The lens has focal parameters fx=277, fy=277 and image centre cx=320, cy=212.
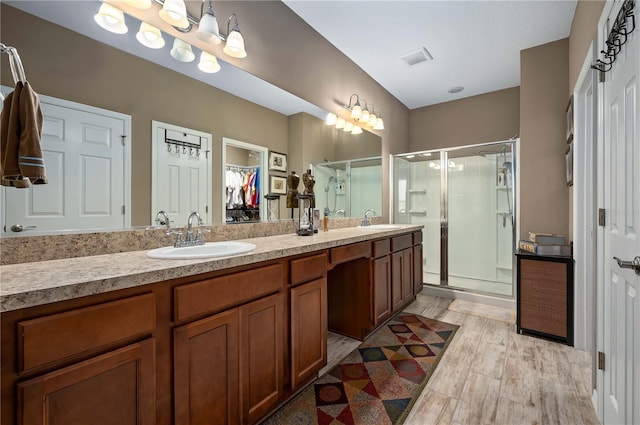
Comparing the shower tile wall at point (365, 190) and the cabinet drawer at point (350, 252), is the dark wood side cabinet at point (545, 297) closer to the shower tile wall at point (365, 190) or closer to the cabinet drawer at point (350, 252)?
the cabinet drawer at point (350, 252)

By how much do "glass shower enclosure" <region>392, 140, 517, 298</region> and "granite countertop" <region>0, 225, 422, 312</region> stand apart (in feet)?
9.83

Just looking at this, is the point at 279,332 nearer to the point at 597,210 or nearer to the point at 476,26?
the point at 597,210

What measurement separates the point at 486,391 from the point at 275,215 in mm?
1771

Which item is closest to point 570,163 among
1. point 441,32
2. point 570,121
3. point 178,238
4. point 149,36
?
point 570,121

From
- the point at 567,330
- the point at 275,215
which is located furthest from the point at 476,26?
the point at 567,330

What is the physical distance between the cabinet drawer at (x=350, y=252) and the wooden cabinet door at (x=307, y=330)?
0.20 meters

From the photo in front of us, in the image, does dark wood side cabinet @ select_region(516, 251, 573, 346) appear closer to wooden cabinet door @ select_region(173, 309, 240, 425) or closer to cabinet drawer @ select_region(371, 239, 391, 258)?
cabinet drawer @ select_region(371, 239, 391, 258)

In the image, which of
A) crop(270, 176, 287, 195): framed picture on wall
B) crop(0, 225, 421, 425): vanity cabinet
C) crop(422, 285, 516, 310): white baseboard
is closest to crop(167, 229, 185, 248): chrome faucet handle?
crop(0, 225, 421, 425): vanity cabinet

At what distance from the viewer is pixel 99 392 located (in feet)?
2.77

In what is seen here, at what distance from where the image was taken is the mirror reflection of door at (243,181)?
71.9 inches

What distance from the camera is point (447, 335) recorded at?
2381 mm

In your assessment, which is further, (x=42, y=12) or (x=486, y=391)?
(x=486, y=391)

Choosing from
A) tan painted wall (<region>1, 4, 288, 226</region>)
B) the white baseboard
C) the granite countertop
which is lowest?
the white baseboard

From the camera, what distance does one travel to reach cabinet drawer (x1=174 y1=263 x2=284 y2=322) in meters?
1.04
